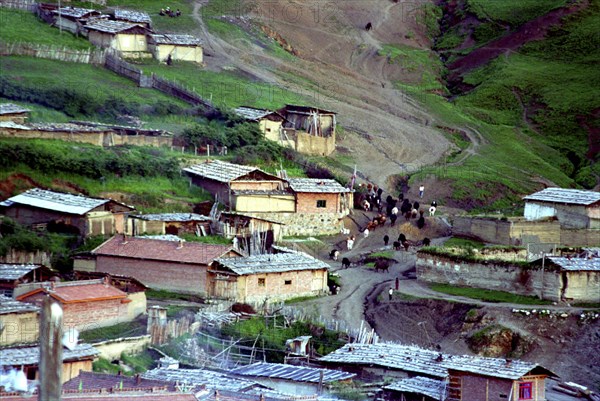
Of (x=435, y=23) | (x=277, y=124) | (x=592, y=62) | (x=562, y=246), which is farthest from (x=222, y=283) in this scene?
(x=435, y=23)

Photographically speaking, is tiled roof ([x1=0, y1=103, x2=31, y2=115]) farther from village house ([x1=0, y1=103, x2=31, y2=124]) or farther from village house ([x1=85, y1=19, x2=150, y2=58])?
village house ([x1=85, y1=19, x2=150, y2=58])

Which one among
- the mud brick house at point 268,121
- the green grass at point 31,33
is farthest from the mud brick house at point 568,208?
the green grass at point 31,33

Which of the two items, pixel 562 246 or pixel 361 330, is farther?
pixel 562 246

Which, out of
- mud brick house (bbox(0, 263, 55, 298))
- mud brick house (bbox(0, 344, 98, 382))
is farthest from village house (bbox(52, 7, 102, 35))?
mud brick house (bbox(0, 344, 98, 382))

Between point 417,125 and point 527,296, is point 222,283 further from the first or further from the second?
point 417,125

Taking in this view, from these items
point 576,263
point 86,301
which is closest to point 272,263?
point 86,301

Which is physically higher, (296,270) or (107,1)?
(107,1)

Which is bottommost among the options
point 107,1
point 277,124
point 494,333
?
point 494,333
